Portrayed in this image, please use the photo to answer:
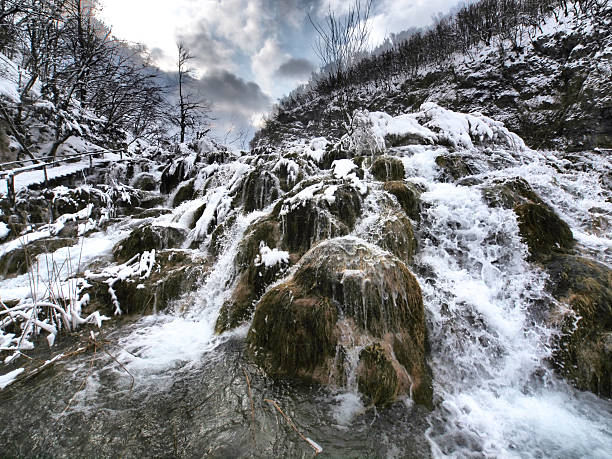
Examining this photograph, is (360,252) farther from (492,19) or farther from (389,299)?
(492,19)

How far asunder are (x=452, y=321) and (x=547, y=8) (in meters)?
42.0

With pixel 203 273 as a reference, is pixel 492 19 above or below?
above

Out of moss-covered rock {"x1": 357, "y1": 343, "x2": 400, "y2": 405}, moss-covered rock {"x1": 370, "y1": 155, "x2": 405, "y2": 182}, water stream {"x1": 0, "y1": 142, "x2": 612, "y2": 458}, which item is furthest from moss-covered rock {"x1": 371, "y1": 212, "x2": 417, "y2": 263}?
moss-covered rock {"x1": 370, "y1": 155, "x2": 405, "y2": 182}

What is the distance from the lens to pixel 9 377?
9.22 ft

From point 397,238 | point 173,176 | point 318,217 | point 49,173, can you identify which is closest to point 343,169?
point 318,217

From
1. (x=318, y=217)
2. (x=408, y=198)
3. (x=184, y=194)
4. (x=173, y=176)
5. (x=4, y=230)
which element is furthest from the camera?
(x=173, y=176)

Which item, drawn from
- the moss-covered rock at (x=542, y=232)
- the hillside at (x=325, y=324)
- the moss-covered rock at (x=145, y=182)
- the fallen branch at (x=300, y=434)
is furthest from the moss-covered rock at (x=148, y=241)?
the moss-covered rock at (x=542, y=232)

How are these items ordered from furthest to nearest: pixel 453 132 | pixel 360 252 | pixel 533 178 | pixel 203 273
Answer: pixel 453 132, pixel 533 178, pixel 203 273, pixel 360 252

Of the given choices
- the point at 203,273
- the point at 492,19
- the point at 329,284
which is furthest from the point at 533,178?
the point at 492,19

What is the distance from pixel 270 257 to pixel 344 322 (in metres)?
1.98

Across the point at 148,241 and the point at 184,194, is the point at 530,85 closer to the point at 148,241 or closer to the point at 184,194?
the point at 184,194

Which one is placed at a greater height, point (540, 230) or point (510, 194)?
point (510, 194)

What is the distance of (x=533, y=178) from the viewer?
5891mm

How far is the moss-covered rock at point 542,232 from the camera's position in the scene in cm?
396
